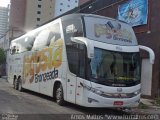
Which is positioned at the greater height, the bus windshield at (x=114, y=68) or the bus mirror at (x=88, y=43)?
the bus mirror at (x=88, y=43)

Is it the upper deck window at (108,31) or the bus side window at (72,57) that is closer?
the upper deck window at (108,31)

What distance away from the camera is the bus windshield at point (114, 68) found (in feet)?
43.2

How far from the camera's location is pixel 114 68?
1347 centimetres

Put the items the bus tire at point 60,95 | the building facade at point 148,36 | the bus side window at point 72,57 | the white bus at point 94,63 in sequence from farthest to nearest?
the building facade at point 148,36 → the bus tire at point 60,95 → the bus side window at point 72,57 → the white bus at point 94,63

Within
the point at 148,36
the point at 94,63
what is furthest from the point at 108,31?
the point at 148,36

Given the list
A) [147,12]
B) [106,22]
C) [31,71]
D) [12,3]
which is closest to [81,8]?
[147,12]

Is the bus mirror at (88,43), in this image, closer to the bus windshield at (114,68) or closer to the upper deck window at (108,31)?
the upper deck window at (108,31)

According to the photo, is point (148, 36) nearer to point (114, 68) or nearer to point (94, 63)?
point (114, 68)

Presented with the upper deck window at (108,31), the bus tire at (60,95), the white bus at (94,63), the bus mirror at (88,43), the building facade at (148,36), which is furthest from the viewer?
the building facade at (148,36)

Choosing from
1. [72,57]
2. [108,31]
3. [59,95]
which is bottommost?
[59,95]

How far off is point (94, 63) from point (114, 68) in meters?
0.81

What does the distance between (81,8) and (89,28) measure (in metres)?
19.6

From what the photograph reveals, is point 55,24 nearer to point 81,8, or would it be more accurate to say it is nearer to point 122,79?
point 122,79

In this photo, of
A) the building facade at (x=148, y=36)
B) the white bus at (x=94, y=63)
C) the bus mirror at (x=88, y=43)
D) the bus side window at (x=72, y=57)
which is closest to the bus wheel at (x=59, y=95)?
the white bus at (x=94, y=63)
